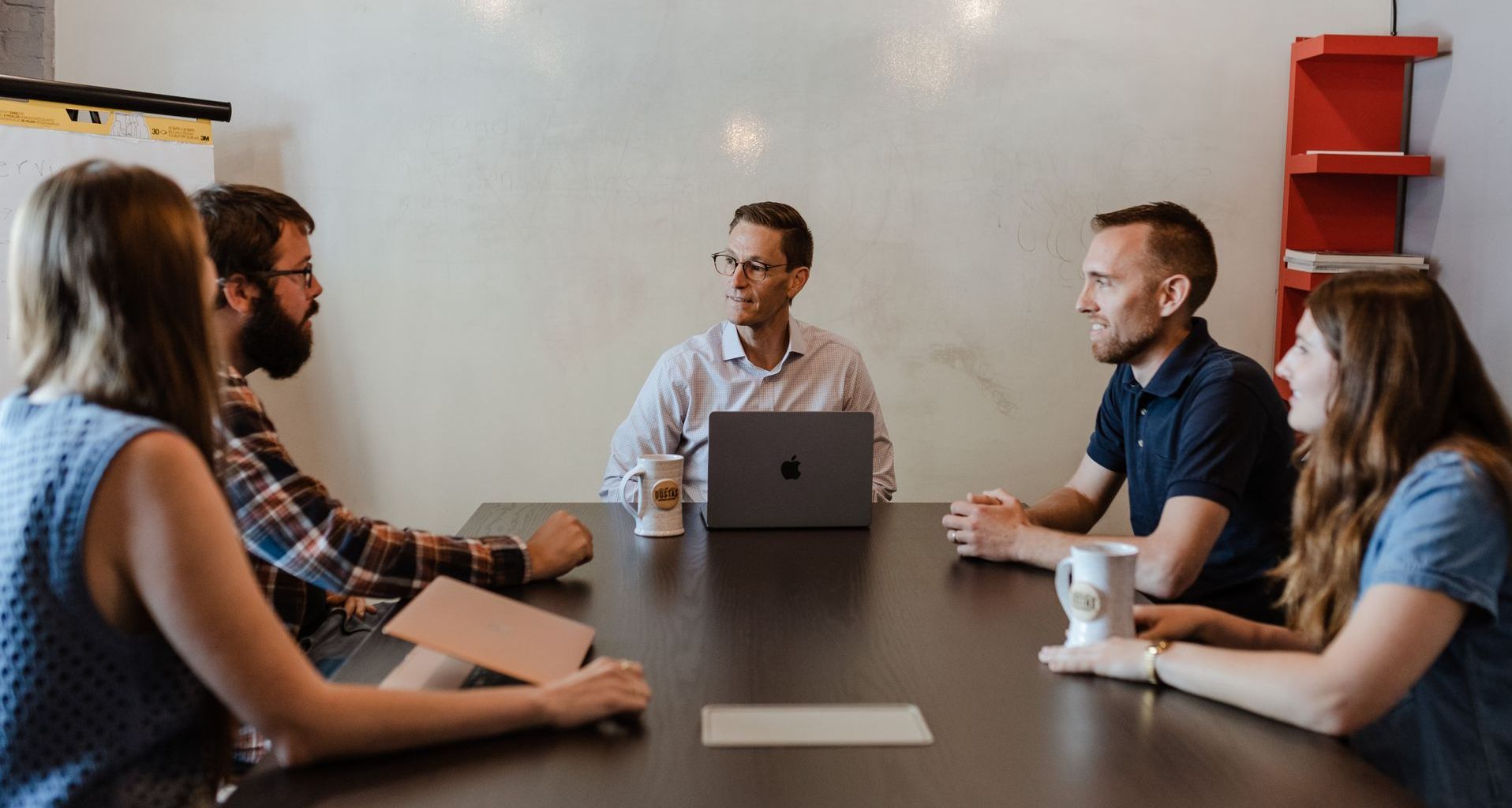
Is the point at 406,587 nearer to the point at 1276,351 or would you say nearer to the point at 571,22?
the point at 571,22

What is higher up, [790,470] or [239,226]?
[239,226]

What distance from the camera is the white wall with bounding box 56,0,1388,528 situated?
3643 mm

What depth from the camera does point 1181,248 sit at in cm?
222

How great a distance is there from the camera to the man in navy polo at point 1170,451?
190 centimetres

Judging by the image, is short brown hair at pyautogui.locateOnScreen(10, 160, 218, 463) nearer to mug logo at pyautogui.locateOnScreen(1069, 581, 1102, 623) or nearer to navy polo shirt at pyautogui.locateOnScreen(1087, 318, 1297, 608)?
mug logo at pyautogui.locateOnScreen(1069, 581, 1102, 623)

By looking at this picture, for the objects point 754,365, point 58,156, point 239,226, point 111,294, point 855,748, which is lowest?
point 855,748

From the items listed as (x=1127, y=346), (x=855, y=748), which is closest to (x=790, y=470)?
(x=1127, y=346)

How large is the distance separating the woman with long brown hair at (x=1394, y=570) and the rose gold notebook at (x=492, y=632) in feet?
1.85

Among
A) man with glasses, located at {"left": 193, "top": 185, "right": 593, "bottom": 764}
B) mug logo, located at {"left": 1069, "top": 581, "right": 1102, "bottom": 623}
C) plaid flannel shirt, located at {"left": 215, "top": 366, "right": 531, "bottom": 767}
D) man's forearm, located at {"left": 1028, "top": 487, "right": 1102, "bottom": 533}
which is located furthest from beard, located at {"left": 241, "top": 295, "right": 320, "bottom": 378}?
man's forearm, located at {"left": 1028, "top": 487, "right": 1102, "bottom": 533}

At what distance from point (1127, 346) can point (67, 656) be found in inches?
71.0

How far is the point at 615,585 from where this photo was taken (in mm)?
1759

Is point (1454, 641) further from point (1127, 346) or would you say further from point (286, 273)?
point (286, 273)

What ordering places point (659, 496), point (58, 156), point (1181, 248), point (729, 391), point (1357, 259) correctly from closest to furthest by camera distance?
point (659, 496)
point (1181, 248)
point (729, 391)
point (58, 156)
point (1357, 259)

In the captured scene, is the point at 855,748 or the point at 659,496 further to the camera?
the point at 659,496
